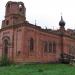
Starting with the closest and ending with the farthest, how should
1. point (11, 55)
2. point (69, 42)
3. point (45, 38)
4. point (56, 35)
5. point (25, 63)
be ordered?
point (25, 63)
point (11, 55)
point (45, 38)
point (56, 35)
point (69, 42)

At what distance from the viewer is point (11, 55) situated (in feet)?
89.0

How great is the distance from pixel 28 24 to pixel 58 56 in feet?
26.2

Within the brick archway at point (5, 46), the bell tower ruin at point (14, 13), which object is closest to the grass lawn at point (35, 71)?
the brick archway at point (5, 46)

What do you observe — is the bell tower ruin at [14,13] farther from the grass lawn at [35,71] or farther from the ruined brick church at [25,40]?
the grass lawn at [35,71]

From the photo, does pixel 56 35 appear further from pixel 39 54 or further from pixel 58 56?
pixel 39 54

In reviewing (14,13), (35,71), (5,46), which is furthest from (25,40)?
(35,71)

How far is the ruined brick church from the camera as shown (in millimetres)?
26172

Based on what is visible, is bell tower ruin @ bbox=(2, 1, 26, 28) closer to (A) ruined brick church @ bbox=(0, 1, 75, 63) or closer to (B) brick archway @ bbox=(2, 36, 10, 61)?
(A) ruined brick church @ bbox=(0, 1, 75, 63)

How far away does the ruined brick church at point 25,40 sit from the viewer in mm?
26172

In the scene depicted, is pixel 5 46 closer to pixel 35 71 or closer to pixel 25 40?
pixel 25 40

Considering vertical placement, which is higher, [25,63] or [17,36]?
[17,36]

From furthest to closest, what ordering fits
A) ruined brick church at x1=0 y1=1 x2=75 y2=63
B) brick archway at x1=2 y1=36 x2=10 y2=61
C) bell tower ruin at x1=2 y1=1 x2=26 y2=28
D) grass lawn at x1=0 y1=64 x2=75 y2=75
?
bell tower ruin at x1=2 y1=1 x2=26 y2=28
brick archway at x1=2 y1=36 x2=10 y2=61
ruined brick church at x1=0 y1=1 x2=75 y2=63
grass lawn at x1=0 y1=64 x2=75 y2=75

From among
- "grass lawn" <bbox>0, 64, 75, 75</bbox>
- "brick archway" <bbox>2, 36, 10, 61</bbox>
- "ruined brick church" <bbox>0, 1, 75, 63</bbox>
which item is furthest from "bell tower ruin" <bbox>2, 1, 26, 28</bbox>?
"grass lawn" <bbox>0, 64, 75, 75</bbox>

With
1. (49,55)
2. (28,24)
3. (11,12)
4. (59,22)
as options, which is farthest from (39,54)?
(59,22)
